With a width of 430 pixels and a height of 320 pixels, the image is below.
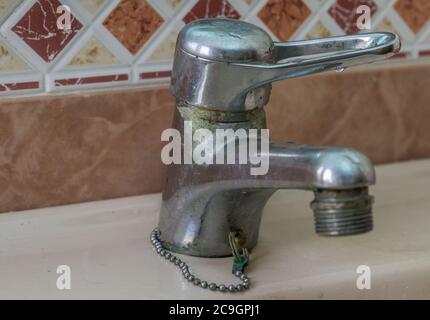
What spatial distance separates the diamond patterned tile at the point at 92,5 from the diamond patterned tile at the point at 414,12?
0.28 meters

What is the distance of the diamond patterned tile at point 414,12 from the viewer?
0.79 meters

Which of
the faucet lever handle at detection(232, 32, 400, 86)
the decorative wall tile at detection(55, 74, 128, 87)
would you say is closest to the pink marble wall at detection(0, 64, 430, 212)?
the decorative wall tile at detection(55, 74, 128, 87)

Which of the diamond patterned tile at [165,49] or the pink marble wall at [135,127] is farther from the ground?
the diamond patterned tile at [165,49]

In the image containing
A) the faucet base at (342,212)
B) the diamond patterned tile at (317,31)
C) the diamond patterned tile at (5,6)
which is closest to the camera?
the faucet base at (342,212)

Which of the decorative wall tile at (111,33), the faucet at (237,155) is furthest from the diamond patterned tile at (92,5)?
the faucet at (237,155)

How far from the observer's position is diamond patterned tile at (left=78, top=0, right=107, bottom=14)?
668mm

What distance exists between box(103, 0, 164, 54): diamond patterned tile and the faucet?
104mm

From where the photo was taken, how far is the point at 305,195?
2.51 ft

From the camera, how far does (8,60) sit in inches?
25.8

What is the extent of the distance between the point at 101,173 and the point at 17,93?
95mm

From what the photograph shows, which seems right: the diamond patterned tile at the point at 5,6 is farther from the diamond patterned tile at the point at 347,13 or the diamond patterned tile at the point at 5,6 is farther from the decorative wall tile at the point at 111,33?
the diamond patterned tile at the point at 347,13

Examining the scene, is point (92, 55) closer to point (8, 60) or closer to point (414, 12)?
point (8, 60)

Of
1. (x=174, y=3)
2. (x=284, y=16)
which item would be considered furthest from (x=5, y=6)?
(x=284, y=16)
